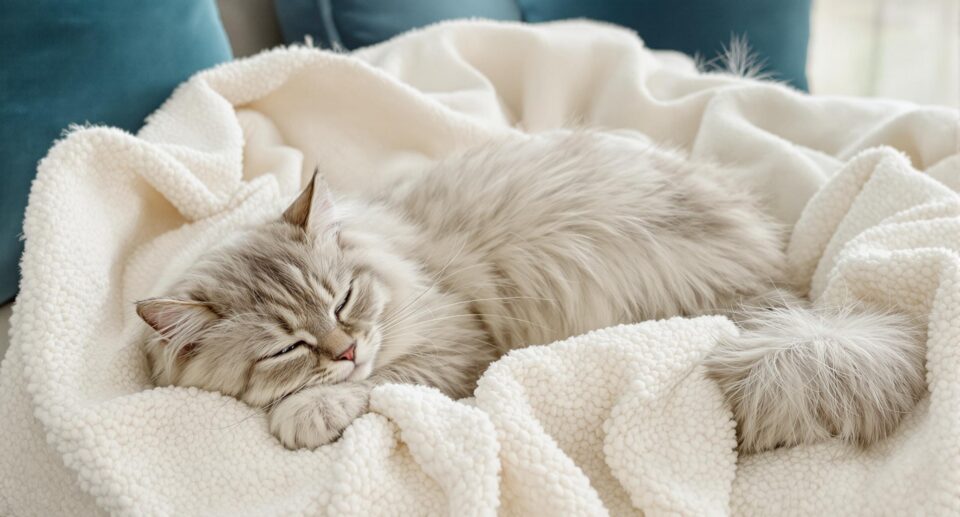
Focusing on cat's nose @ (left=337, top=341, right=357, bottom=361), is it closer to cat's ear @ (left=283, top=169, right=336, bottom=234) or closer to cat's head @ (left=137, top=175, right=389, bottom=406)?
cat's head @ (left=137, top=175, right=389, bottom=406)

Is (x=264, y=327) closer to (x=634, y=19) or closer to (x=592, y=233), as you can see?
(x=592, y=233)

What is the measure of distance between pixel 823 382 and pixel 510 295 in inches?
22.6

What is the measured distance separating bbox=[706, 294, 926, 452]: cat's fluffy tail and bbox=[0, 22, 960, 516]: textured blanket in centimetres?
2

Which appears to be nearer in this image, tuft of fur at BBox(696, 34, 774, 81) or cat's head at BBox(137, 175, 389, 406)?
cat's head at BBox(137, 175, 389, 406)

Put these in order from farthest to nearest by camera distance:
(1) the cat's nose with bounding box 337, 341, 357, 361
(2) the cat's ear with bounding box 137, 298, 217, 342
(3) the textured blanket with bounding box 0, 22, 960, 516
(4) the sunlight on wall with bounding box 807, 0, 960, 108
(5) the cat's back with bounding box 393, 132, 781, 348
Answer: (4) the sunlight on wall with bounding box 807, 0, 960, 108 → (5) the cat's back with bounding box 393, 132, 781, 348 → (1) the cat's nose with bounding box 337, 341, 357, 361 → (2) the cat's ear with bounding box 137, 298, 217, 342 → (3) the textured blanket with bounding box 0, 22, 960, 516

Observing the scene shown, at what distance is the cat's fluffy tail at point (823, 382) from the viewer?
1.05 m

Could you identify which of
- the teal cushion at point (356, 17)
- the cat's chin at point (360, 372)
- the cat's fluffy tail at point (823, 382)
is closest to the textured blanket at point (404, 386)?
the cat's fluffy tail at point (823, 382)

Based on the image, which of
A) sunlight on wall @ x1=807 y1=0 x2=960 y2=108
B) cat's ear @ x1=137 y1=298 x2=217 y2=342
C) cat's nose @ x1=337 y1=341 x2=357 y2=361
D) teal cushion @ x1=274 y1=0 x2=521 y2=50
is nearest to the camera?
cat's ear @ x1=137 y1=298 x2=217 y2=342

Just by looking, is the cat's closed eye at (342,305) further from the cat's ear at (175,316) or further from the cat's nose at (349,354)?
the cat's ear at (175,316)

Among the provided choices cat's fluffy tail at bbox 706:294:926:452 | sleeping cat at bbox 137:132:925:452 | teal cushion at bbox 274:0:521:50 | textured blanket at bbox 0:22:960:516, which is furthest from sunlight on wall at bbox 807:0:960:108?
cat's fluffy tail at bbox 706:294:926:452

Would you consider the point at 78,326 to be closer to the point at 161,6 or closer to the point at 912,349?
the point at 161,6

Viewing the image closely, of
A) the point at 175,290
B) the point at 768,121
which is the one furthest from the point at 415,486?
the point at 768,121

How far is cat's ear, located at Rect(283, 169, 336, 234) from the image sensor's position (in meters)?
1.26

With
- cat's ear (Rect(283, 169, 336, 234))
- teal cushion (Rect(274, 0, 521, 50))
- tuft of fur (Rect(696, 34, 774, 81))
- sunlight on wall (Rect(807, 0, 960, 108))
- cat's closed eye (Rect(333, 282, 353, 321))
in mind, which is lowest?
sunlight on wall (Rect(807, 0, 960, 108))
